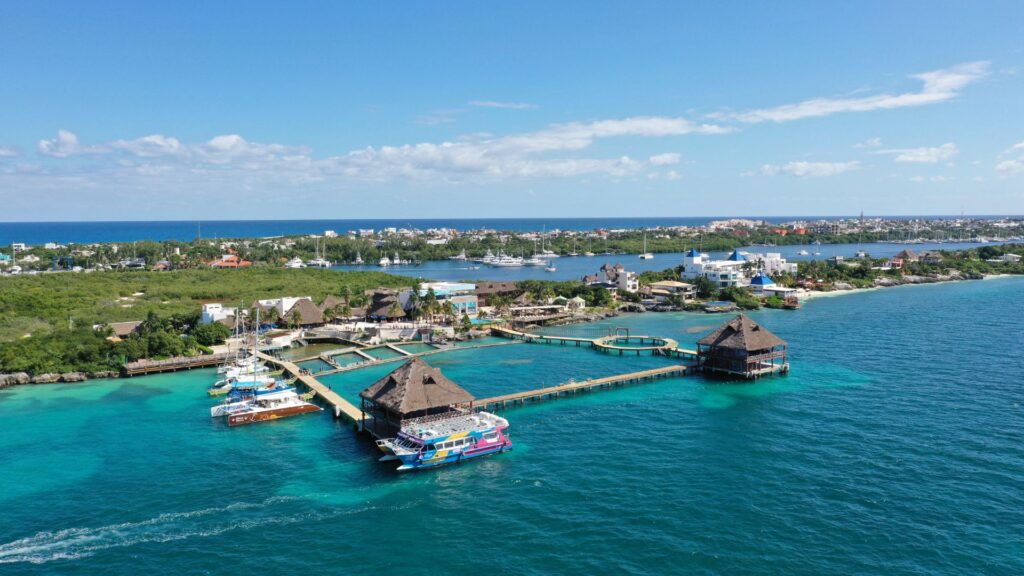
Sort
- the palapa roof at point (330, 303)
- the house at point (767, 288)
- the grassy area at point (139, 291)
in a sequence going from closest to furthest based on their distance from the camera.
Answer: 1. the grassy area at point (139, 291)
2. the palapa roof at point (330, 303)
3. the house at point (767, 288)

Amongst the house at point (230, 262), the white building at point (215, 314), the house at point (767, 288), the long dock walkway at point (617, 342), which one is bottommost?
the long dock walkway at point (617, 342)

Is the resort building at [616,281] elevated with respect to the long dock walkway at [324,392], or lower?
elevated

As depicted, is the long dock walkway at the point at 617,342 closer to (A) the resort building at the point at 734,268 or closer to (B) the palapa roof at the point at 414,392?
(B) the palapa roof at the point at 414,392

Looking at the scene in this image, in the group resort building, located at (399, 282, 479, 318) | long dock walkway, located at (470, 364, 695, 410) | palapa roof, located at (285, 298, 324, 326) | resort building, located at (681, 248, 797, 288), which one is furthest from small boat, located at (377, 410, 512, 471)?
resort building, located at (681, 248, 797, 288)

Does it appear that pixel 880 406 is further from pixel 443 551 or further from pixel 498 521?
pixel 443 551

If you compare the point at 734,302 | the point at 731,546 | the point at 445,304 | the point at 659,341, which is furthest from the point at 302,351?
the point at 734,302

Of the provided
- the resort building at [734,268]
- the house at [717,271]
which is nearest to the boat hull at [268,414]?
the house at [717,271]

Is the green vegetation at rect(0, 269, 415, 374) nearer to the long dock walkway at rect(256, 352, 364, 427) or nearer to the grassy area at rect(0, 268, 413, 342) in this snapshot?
the grassy area at rect(0, 268, 413, 342)

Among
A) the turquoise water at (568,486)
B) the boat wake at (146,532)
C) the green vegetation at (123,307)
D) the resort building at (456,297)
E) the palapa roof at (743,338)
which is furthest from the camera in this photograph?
the resort building at (456,297)
